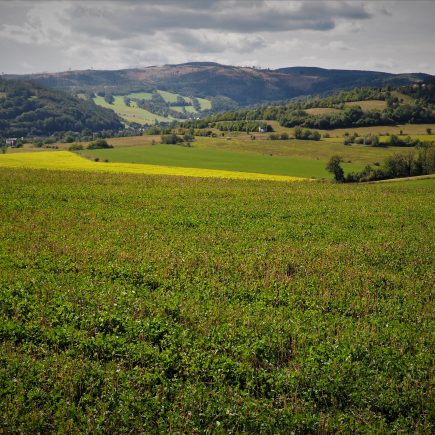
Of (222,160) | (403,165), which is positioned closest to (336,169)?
(403,165)

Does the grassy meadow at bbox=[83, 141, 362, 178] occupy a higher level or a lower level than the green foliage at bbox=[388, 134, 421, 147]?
lower

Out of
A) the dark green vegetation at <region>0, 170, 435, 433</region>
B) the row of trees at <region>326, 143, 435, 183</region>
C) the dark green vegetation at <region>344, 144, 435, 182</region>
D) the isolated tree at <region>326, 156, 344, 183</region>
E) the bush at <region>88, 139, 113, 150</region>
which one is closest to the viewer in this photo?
the dark green vegetation at <region>0, 170, 435, 433</region>

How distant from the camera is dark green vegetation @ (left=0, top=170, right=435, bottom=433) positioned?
28.5ft

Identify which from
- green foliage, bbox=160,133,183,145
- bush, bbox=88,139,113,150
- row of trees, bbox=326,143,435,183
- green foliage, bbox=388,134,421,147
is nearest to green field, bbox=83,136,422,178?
bush, bbox=88,139,113,150

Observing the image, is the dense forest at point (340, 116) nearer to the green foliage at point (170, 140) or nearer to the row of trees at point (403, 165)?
the green foliage at point (170, 140)

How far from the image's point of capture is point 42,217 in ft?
83.0

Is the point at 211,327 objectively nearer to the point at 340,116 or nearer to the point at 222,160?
the point at 222,160

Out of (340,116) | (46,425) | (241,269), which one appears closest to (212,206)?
(241,269)

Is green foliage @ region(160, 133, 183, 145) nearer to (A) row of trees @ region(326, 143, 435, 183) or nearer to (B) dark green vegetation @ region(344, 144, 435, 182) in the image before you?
(A) row of trees @ region(326, 143, 435, 183)

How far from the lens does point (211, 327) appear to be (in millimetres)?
12094

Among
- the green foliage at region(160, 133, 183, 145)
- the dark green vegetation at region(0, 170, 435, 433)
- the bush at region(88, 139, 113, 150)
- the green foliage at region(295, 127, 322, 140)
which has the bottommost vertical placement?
the dark green vegetation at region(0, 170, 435, 433)

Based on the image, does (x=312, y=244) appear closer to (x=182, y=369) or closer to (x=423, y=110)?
(x=182, y=369)

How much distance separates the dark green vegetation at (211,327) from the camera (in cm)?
867

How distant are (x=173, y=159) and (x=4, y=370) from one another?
82681mm
